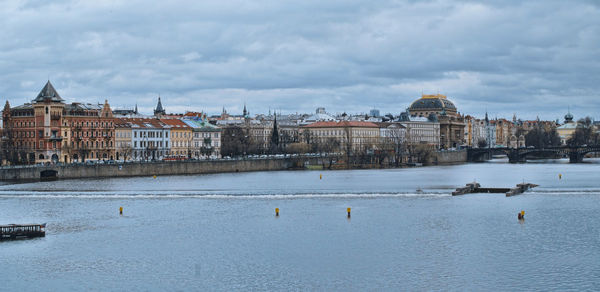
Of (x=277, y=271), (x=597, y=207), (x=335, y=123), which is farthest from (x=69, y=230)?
(x=335, y=123)

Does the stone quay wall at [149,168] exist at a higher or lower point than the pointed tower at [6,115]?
lower

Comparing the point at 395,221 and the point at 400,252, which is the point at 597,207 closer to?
the point at 395,221

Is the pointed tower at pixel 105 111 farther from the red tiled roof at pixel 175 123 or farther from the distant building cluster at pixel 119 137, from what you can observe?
the red tiled roof at pixel 175 123

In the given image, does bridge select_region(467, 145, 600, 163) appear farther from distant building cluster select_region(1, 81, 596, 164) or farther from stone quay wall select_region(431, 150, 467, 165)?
distant building cluster select_region(1, 81, 596, 164)

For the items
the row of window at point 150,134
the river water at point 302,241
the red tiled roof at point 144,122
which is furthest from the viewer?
the red tiled roof at point 144,122

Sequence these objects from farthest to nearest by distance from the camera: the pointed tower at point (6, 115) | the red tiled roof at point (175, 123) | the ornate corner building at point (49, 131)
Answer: the red tiled roof at point (175, 123) < the pointed tower at point (6, 115) < the ornate corner building at point (49, 131)

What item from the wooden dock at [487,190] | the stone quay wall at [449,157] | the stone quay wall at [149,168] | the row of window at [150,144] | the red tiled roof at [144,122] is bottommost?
the wooden dock at [487,190]

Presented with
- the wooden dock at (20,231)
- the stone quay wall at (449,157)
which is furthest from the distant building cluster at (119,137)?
the wooden dock at (20,231)

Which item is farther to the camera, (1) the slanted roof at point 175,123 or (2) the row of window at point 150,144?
(1) the slanted roof at point 175,123

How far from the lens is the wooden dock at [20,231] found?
4350 cm

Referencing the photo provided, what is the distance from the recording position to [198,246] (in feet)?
137

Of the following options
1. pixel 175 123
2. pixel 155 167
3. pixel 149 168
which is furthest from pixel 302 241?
pixel 175 123

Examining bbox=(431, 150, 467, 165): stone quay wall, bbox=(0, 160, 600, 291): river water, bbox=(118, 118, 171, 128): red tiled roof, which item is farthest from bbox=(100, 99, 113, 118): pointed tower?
bbox=(431, 150, 467, 165): stone quay wall

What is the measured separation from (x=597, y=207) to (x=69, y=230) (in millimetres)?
34175
